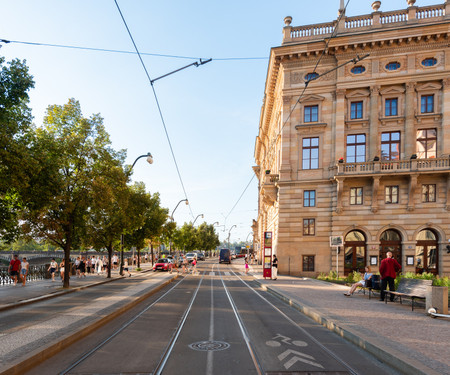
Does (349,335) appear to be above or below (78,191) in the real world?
below

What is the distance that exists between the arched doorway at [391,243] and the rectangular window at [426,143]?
6778mm

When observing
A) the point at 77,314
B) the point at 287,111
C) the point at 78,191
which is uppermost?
the point at 287,111

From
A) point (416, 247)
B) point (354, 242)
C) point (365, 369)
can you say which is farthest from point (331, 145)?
point (365, 369)

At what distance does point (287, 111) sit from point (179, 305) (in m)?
23.0

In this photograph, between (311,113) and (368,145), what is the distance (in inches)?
224

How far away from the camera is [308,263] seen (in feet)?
102

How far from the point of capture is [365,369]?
6316 mm

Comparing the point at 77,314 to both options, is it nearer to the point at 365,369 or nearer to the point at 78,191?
the point at 365,369

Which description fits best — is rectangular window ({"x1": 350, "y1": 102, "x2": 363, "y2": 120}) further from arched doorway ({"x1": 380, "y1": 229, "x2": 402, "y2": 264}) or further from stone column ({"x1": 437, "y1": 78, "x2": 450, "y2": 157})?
arched doorway ({"x1": 380, "y1": 229, "x2": 402, "y2": 264})

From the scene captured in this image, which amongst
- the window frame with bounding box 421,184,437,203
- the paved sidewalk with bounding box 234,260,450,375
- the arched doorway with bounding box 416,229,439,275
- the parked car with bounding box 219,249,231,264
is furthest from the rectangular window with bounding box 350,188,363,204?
the parked car with bounding box 219,249,231,264

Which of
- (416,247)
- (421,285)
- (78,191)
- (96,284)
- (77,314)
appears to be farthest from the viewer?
(416,247)

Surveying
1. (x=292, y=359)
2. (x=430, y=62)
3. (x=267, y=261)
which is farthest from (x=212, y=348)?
(x=430, y=62)

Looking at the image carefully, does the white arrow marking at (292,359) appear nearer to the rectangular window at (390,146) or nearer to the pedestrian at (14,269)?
the pedestrian at (14,269)

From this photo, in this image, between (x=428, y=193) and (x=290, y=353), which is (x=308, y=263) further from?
(x=290, y=353)
